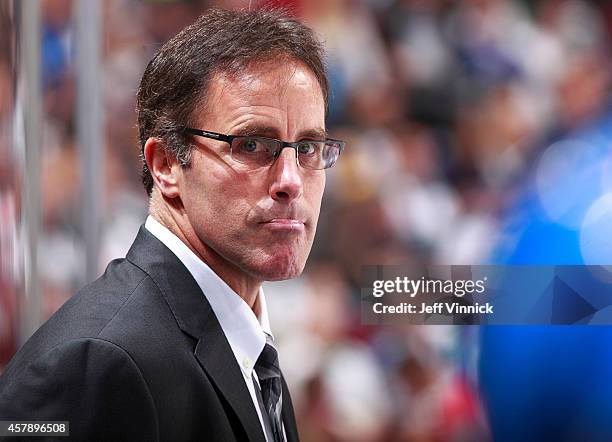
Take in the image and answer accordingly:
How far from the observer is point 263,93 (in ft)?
3.60

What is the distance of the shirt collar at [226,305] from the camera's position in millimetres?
1093

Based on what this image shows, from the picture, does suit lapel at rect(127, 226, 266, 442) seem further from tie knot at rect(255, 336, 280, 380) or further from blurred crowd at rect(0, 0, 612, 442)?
blurred crowd at rect(0, 0, 612, 442)

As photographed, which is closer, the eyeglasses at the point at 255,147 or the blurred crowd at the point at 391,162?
the eyeglasses at the point at 255,147

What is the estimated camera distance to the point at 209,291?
1095mm

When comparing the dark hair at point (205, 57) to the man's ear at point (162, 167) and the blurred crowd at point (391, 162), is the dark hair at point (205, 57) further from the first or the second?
the blurred crowd at point (391, 162)

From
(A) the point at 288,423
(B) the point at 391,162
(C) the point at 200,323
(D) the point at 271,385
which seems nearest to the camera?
(C) the point at 200,323

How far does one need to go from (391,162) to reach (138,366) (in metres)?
1.36

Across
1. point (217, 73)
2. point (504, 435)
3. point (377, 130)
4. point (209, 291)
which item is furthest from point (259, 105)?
point (504, 435)

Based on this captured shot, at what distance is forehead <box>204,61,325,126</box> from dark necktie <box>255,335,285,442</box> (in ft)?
1.07

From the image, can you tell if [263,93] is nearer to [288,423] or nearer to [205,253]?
[205,253]

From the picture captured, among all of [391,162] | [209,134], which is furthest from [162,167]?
[391,162]

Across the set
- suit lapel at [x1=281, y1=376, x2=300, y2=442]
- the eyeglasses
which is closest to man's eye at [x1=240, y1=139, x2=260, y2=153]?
the eyeglasses

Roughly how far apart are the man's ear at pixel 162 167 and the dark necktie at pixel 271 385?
253mm

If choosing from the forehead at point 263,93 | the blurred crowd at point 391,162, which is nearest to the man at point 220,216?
the forehead at point 263,93
